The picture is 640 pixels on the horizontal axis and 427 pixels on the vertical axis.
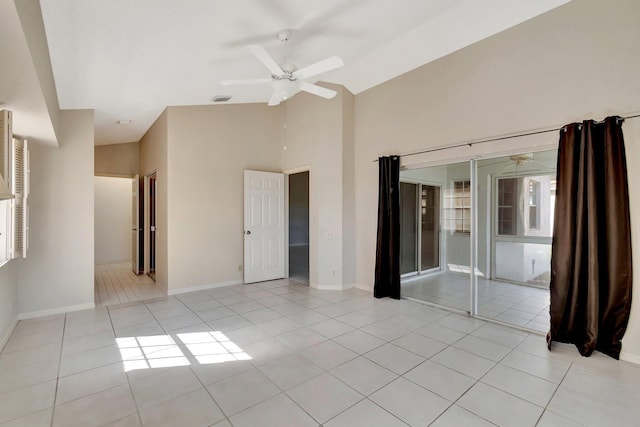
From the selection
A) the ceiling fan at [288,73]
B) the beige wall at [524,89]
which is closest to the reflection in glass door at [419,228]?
the beige wall at [524,89]

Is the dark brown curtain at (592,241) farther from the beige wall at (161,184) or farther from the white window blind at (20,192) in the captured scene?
the white window blind at (20,192)

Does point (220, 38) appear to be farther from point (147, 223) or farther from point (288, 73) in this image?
point (147, 223)

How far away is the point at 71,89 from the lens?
344 centimetres

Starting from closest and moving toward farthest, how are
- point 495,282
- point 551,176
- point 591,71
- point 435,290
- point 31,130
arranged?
point 591,71
point 31,130
point 551,176
point 435,290
point 495,282

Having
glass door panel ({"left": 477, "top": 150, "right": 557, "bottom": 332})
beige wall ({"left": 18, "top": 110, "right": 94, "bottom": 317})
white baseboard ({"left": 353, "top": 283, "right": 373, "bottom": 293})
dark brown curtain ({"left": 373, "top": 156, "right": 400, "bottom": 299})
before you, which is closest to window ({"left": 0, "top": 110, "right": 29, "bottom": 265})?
beige wall ({"left": 18, "top": 110, "right": 94, "bottom": 317})

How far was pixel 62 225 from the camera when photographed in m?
3.98

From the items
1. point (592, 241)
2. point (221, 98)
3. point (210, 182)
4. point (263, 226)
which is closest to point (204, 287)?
point (263, 226)

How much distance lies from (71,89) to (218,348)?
3.37 meters

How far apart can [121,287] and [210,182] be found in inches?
97.2

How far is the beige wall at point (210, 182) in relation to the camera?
4773 mm

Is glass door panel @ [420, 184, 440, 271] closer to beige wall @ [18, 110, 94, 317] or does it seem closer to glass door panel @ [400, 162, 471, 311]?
glass door panel @ [400, 162, 471, 311]

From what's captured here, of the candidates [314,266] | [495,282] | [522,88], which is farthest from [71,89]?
[495,282]

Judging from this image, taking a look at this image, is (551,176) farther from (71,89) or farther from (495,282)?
(71,89)

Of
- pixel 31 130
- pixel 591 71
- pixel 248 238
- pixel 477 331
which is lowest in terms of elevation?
pixel 477 331
